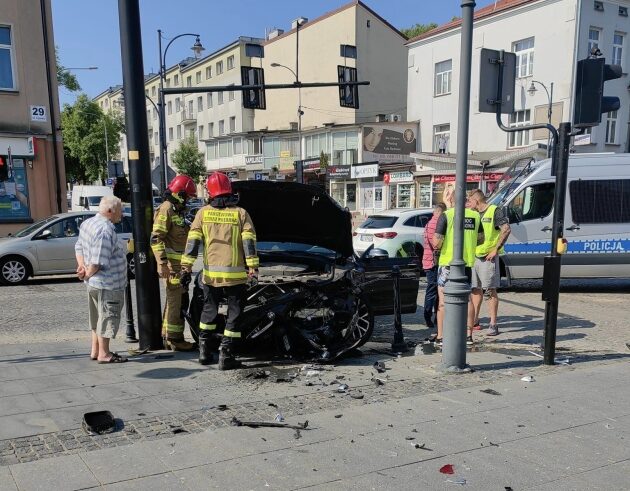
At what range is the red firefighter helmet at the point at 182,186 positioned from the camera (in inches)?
230

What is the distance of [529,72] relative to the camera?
88.1 feet

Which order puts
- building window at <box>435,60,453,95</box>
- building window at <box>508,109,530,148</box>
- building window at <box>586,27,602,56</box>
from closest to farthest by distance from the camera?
building window at <box>586,27,602,56</box>
building window at <box>508,109,530,148</box>
building window at <box>435,60,453,95</box>

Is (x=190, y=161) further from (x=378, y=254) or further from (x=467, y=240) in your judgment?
(x=467, y=240)

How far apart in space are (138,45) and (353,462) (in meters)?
4.77

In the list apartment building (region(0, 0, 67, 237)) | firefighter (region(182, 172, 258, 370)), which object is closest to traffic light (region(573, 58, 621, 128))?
firefighter (region(182, 172, 258, 370))

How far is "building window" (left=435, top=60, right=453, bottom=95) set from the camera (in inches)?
1215

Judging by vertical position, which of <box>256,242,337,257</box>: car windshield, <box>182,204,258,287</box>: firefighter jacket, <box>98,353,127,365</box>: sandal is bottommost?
<box>98,353,127,365</box>: sandal

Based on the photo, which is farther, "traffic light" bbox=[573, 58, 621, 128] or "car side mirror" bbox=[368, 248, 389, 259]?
"car side mirror" bbox=[368, 248, 389, 259]

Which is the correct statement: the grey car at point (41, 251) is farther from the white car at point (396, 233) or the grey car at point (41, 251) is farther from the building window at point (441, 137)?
the building window at point (441, 137)

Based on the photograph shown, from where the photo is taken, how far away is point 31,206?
17469 mm

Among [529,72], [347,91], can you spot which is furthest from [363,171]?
[347,91]

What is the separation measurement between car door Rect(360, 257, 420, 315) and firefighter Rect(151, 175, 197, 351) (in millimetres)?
2246

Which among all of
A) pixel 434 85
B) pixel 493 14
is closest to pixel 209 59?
pixel 434 85

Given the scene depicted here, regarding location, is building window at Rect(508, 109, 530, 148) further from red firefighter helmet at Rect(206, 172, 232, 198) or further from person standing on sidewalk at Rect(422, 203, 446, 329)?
red firefighter helmet at Rect(206, 172, 232, 198)
